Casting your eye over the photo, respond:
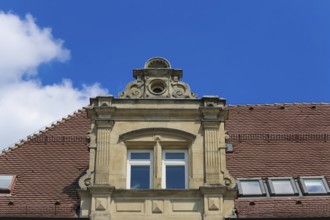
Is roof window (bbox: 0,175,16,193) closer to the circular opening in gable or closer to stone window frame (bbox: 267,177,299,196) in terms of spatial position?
the circular opening in gable

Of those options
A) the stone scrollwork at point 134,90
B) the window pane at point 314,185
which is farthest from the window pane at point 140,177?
the window pane at point 314,185

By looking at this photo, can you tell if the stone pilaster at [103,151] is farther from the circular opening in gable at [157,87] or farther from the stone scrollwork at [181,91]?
the stone scrollwork at [181,91]

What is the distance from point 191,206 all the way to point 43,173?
4731mm

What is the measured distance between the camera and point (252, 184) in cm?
2172

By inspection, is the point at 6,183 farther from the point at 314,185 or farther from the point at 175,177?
Result: the point at 314,185

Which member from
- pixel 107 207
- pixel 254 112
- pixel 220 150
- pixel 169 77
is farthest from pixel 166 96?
pixel 254 112

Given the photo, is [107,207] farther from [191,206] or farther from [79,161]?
[79,161]

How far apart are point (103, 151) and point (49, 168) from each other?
8.45ft

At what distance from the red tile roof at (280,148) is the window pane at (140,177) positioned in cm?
238

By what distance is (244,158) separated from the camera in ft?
76.1

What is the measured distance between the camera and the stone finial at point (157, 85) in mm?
21688

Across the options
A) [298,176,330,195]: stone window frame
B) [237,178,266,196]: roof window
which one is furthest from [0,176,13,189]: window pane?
[298,176,330,195]: stone window frame

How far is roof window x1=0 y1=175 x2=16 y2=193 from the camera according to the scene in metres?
21.3

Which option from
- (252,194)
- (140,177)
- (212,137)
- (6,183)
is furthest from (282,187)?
(6,183)
